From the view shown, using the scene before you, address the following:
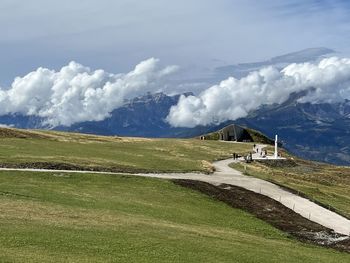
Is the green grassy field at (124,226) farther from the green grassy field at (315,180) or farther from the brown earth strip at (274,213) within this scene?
the green grassy field at (315,180)

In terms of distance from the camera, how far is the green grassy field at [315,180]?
273ft

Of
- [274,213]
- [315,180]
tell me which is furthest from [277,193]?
→ [315,180]

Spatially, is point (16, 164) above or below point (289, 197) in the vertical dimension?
above

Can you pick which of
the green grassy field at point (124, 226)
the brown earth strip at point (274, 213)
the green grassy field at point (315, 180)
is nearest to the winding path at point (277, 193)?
the brown earth strip at point (274, 213)

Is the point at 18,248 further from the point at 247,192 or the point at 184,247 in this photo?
the point at 247,192

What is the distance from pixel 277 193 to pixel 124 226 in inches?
1533

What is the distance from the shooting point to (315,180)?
115 metres

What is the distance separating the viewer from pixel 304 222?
60406mm

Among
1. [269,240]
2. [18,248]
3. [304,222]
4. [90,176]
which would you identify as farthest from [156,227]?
[90,176]

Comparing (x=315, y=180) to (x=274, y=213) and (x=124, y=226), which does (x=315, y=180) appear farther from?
(x=124, y=226)

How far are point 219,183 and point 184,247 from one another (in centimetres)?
4179

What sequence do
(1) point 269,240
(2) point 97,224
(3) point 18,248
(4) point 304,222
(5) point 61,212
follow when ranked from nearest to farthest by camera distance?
(3) point 18,248
(2) point 97,224
(5) point 61,212
(1) point 269,240
(4) point 304,222

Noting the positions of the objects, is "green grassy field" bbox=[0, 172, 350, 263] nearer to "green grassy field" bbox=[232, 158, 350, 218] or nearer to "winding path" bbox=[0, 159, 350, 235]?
"winding path" bbox=[0, 159, 350, 235]

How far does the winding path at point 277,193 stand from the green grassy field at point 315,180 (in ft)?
10.5
